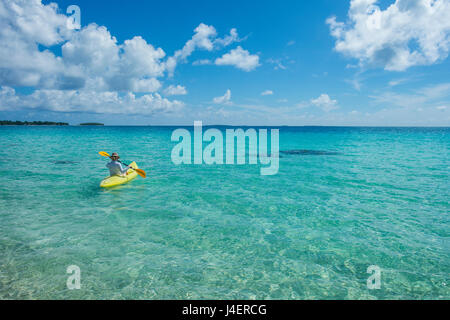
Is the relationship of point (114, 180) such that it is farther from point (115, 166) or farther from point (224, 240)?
point (224, 240)

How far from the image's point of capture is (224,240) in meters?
8.11

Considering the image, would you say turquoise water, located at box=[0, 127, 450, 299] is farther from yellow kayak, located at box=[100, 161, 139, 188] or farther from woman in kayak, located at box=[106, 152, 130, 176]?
woman in kayak, located at box=[106, 152, 130, 176]

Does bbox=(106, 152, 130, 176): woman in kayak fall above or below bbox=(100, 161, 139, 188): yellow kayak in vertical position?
above

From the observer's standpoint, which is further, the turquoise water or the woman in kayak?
the woman in kayak

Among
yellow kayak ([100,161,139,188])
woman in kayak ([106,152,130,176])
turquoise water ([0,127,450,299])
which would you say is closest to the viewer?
turquoise water ([0,127,450,299])

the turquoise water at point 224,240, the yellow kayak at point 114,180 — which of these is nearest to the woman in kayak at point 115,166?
the yellow kayak at point 114,180

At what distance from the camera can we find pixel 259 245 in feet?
25.6

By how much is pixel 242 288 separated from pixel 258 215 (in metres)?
4.69

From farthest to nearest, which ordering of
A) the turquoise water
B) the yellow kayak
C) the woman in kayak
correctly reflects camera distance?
the woman in kayak → the yellow kayak → the turquoise water

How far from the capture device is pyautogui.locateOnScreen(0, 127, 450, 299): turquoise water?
19.2 feet

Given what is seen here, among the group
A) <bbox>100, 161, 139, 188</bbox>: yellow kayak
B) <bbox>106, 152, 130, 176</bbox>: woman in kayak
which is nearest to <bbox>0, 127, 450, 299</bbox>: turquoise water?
<bbox>100, 161, 139, 188</bbox>: yellow kayak

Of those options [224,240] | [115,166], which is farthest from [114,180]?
[224,240]

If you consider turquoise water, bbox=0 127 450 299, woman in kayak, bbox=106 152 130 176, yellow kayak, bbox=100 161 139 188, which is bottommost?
turquoise water, bbox=0 127 450 299
